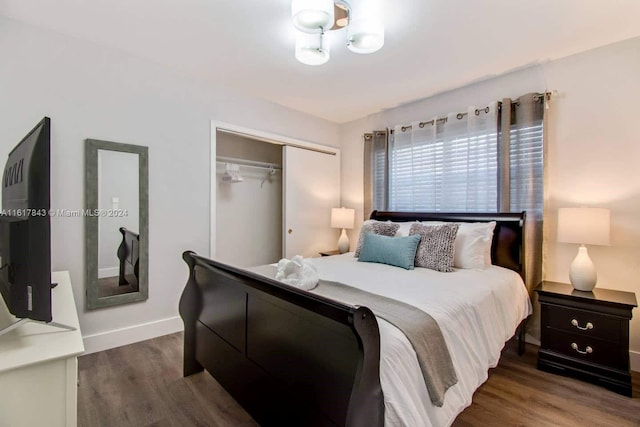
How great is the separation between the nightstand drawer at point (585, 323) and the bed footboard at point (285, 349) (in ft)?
6.46

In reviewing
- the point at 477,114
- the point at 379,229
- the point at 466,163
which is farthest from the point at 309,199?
the point at 477,114

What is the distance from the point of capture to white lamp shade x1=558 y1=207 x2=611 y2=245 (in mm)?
2172

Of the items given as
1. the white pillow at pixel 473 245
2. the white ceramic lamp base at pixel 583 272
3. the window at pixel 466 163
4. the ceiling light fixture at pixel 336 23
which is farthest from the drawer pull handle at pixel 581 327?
the ceiling light fixture at pixel 336 23

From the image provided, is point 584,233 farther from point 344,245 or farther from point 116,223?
point 116,223

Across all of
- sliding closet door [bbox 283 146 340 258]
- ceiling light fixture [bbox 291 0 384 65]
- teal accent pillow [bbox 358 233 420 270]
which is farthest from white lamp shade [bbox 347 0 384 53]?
sliding closet door [bbox 283 146 340 258]

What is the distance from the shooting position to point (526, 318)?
2697 mm

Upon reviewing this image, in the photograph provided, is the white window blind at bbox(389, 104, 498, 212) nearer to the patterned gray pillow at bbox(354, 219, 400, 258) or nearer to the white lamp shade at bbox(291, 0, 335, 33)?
the patterned gray pillow at bbox(354, 219, 400, 258)

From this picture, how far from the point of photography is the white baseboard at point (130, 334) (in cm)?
253

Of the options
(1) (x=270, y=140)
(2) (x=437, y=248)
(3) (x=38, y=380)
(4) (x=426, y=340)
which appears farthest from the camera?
(1) (x=270, y=140)

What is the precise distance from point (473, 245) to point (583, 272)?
0.75m

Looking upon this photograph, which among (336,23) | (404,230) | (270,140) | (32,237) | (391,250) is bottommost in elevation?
(391,250)

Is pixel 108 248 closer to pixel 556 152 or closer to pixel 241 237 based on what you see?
pixel 241 237

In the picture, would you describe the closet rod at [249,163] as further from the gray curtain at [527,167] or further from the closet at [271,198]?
the gray curtain at [527,167]

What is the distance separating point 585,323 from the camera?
219cm
